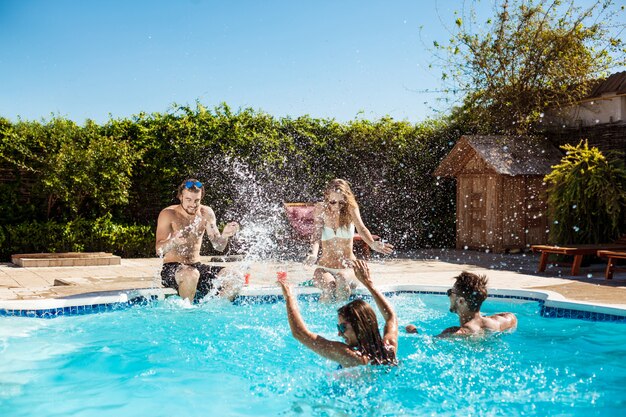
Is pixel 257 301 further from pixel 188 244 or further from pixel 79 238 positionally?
pixel 79 238

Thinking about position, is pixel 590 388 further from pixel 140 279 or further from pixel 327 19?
pixel 327 19

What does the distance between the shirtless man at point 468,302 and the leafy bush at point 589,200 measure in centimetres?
664

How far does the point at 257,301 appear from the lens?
27.2ft

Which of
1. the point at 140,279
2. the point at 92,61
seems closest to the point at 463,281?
the point at 140,279

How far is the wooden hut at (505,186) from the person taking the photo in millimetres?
Answer: 15305

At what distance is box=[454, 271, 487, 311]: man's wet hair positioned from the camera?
18.3 feet

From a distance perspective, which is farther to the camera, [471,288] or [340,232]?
[340,232]

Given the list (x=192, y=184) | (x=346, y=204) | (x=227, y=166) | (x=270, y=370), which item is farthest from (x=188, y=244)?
(x=227, y=166)

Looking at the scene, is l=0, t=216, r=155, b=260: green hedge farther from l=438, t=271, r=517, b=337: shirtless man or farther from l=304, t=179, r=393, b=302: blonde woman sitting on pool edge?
l=438, t=271, r=517, b=337: shirtless man

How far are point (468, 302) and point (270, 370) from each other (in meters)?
1.75

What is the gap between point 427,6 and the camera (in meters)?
18.0

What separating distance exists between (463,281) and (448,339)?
1.91 feet

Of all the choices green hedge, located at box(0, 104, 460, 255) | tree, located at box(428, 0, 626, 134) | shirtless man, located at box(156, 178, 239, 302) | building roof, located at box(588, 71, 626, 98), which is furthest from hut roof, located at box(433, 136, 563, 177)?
shirtless man, located at box(156, 178, 239, 302)

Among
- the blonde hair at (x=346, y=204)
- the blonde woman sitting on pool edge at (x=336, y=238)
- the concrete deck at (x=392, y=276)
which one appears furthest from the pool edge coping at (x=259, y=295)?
the blonde hair at (x=346, y=204)
